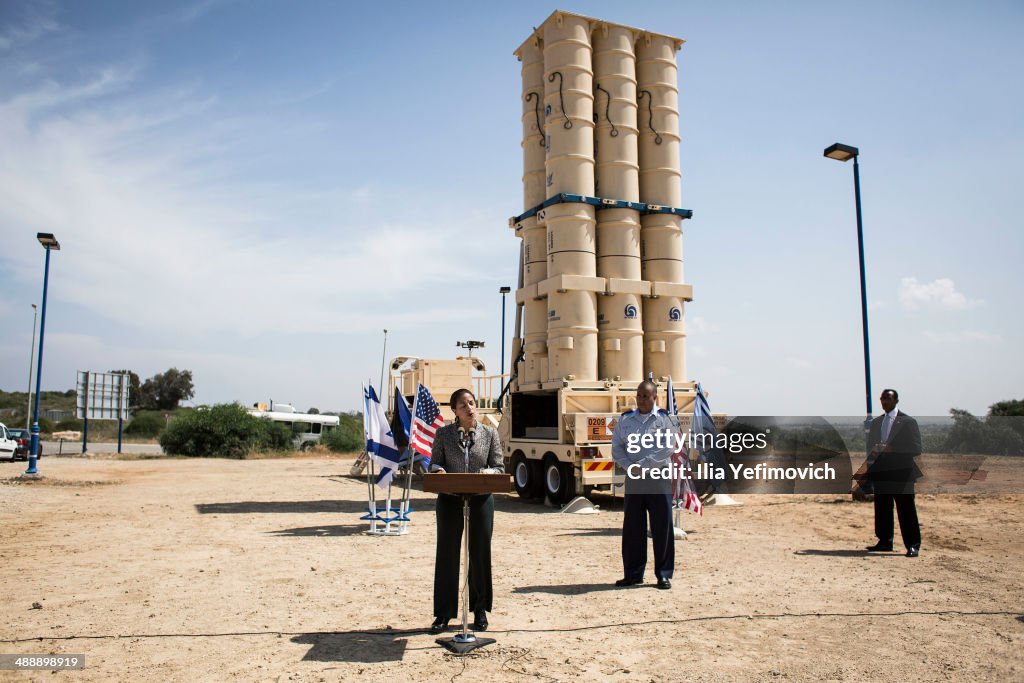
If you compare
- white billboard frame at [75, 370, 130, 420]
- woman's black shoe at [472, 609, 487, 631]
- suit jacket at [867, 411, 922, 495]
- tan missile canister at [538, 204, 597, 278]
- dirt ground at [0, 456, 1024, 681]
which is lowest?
dirt ground at [0, 456, 1024, 681]

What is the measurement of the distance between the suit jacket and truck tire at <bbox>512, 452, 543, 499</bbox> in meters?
6.58

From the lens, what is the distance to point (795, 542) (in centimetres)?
1012

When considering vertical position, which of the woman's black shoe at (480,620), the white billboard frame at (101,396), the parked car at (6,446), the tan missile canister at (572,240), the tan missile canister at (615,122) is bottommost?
the woman's black shoe at (480,620)

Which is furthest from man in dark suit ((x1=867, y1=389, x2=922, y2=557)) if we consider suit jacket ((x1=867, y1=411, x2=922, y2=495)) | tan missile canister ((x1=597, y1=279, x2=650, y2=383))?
tan missile canister ((x1=597, y1=279, x2=650, y2=383))

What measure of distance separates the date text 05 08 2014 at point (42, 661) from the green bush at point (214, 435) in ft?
113

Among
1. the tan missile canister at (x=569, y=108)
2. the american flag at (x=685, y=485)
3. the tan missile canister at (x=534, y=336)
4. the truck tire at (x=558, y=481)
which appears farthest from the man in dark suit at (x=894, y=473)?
the tan missile canister at (x=569, y=108)

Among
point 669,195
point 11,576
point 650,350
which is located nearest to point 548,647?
point 11,576

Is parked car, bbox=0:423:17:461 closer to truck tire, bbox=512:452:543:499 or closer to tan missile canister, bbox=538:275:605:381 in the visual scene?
→ truck tire, bbox=512:452:543:499

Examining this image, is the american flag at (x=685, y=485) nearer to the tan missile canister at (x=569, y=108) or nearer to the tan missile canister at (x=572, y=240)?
the tan missile canister at (x=572, y=240)

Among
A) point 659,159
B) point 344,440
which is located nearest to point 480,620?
point 659,159

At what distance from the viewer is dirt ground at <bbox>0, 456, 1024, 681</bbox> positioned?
16.1 feet

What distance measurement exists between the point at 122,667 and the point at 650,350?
11820 millimetres

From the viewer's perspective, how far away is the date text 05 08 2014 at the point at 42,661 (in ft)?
15.8

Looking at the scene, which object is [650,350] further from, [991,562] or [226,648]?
[226,648]
